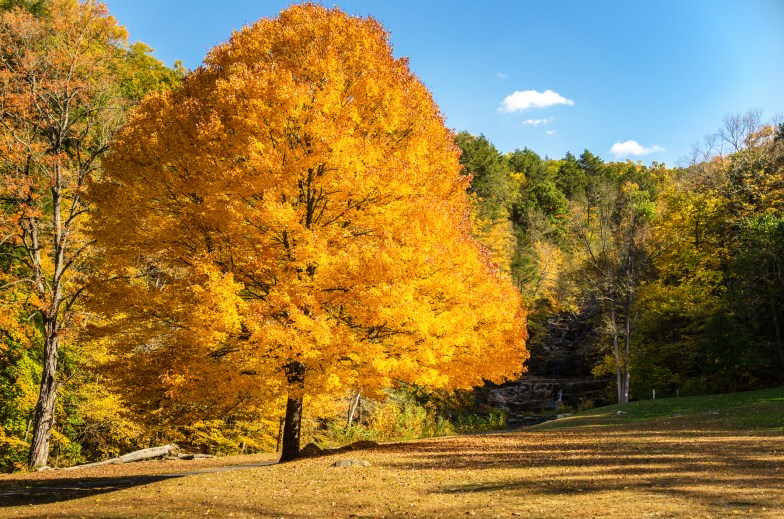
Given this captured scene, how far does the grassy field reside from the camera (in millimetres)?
7566

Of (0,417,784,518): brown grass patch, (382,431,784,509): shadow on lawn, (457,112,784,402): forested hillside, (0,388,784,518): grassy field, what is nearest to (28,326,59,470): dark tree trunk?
(0,388,784,518): grassy field

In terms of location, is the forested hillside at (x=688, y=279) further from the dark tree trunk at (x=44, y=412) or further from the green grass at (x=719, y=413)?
the dark tree trunk at (x=44, y=412)

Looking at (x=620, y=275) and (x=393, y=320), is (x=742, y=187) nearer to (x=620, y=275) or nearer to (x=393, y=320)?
(x=620, y=275)

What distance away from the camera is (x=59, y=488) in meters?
12.7

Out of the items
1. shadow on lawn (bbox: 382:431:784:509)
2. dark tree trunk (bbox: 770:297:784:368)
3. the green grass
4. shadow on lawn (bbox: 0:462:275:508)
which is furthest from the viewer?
dark tree trunk (bbox: 770:297:784:368)

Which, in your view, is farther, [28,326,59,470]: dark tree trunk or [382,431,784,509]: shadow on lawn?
[28,326,59,470]: dark tree trunk

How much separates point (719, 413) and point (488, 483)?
1424 centimetres

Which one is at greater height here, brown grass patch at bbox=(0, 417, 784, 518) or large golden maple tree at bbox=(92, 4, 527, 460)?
large golden maple tree at bbox=(92, 4, 527, 460)

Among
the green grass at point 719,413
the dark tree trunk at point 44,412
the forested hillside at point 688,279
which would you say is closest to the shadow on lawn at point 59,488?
the dark tree trunk at point 44,412

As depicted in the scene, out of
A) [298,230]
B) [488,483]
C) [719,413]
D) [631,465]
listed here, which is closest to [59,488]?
[298,230]

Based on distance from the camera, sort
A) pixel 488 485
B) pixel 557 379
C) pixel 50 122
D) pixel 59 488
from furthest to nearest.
→ 1. pixel 557 379
2. pixel 50 122
3. pixel 59 488
4. pixel 488 485

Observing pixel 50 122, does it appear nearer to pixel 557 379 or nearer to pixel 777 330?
pixel 777 330

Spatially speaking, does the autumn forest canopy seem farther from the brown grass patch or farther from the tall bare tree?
the brown grass patch

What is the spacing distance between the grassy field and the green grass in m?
0.25
